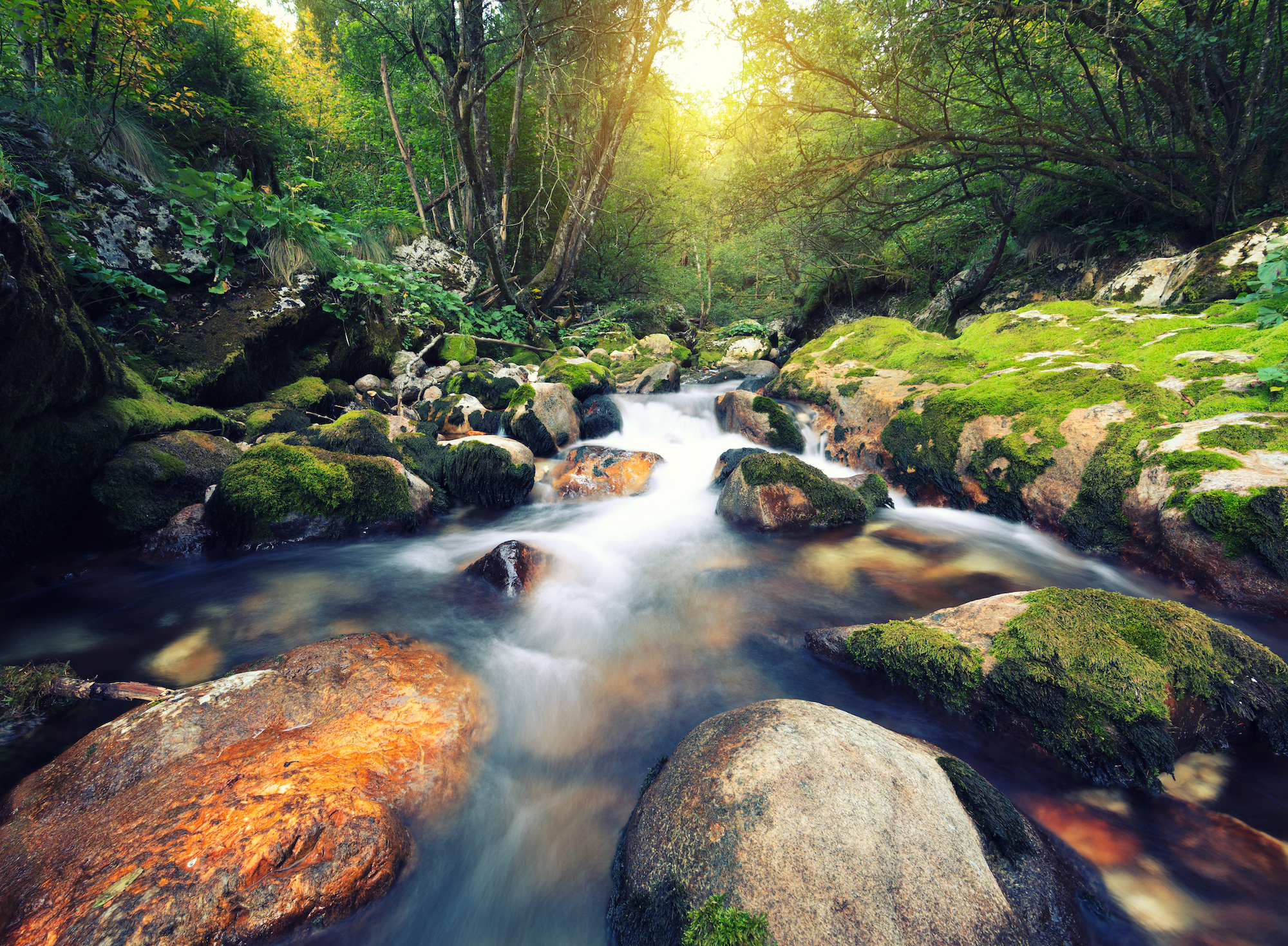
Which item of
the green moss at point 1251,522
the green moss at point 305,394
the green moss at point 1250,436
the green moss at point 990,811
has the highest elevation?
the green moss at point 1250,436

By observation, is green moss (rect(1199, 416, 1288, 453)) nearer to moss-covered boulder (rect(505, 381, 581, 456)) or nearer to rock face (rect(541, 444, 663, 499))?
rock face (rect(541, 444, 663, 499))

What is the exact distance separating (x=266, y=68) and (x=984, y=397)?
1712cm

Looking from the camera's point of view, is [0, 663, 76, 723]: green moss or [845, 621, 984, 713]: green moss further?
[845, 621, 984, 713]: green moss

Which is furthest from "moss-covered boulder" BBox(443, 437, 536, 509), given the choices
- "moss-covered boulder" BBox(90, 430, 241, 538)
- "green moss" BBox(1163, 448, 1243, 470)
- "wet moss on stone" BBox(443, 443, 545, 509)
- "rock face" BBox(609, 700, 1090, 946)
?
"green moss" BBox(1163, 448, 1243, 470)

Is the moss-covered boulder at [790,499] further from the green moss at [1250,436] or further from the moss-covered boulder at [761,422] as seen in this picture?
the green moss at [1250,436]

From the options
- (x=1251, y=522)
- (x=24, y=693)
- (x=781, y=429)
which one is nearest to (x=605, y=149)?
(x=781, y=429)

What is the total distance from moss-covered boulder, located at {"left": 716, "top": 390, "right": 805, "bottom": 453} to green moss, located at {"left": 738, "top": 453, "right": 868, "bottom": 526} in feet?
7.80

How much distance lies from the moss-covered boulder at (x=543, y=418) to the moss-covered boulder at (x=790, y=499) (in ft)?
11.8

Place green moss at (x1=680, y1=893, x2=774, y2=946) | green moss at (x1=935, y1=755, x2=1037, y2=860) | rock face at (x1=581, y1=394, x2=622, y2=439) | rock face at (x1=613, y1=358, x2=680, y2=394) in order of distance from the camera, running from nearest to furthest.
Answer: green moss at (x1=680, y1=893, x2=774, y2=946), green moss at (x1=935, y1=755, x2=1037, y2=860), rock face at (x1=581, y1=394, x2=622, y2=439), rock face at (x1=613, y1=358, x2=680, y2=394)

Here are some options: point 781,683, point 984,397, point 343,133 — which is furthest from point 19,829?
point 343,133

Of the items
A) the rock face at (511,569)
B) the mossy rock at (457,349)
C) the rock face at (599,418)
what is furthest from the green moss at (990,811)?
the mossy rock at (457,349)

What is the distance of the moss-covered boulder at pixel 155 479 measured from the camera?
4.18 meters

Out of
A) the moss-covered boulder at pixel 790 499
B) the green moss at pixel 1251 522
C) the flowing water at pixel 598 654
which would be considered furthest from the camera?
the moss-covered boulder at pixel 790 499

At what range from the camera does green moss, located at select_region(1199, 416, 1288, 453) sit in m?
3.38
